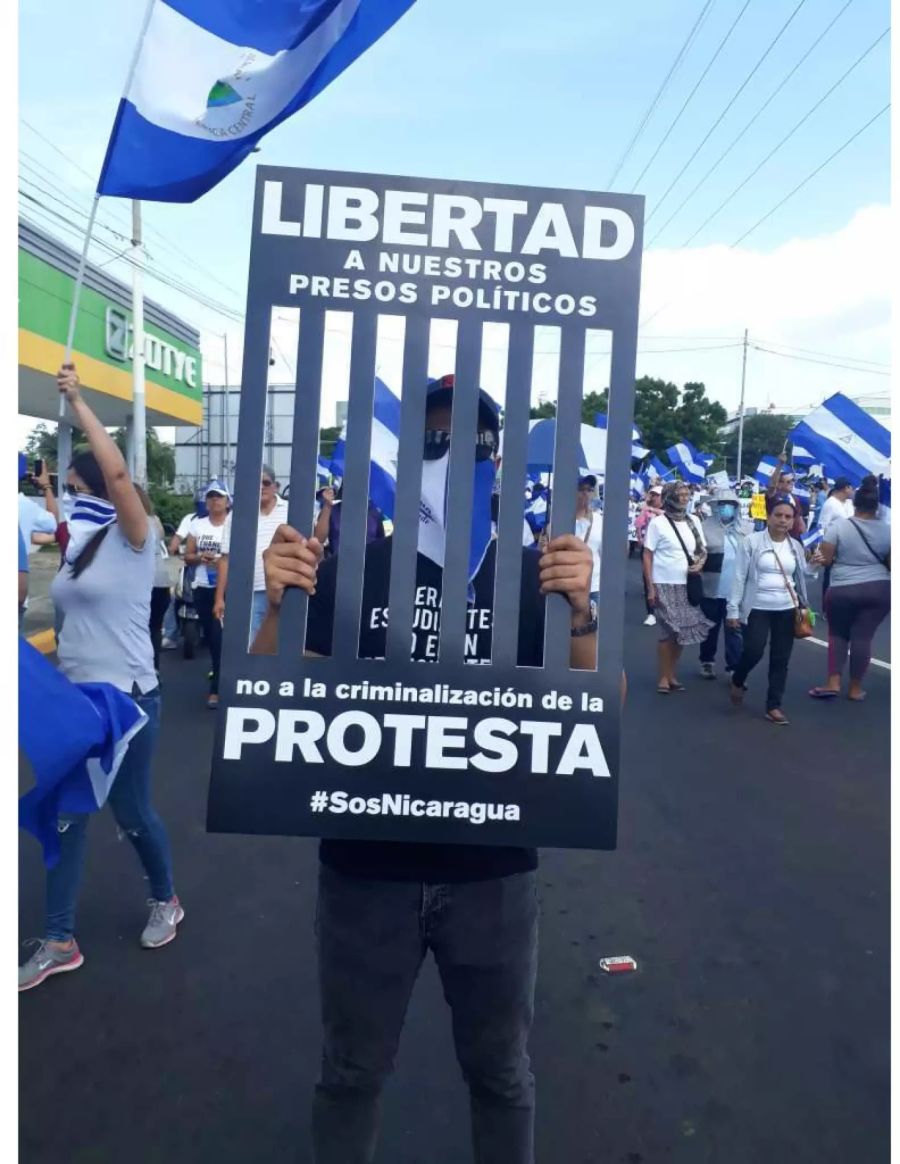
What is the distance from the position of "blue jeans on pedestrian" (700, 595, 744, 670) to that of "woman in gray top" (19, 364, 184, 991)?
20.0 ft

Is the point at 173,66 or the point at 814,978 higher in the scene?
the point at 173,66

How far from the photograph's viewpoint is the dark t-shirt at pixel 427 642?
6.64ft

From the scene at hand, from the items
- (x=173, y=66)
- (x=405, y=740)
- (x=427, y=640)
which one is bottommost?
(x=405, y=740)

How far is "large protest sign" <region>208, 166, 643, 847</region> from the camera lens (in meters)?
1.90

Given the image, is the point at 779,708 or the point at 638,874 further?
the point at 779,708

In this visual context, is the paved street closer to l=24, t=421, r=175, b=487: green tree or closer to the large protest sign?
the large protest sign

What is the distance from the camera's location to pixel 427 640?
79.6 inches

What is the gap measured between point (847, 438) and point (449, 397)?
864 centimetres

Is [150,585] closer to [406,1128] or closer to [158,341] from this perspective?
[406,1128]

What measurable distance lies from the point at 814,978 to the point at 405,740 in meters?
2.39

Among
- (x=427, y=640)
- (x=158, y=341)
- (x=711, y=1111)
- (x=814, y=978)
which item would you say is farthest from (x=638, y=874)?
(x=158, y=341)

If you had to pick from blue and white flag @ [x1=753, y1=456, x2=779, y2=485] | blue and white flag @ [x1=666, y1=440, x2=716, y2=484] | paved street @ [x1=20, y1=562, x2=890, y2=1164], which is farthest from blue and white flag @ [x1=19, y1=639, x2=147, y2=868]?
blue and white flag @ [x1=753, y1=456, x2=779, y2=485]

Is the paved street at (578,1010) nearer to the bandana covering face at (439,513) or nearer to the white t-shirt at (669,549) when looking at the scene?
the bandana covering face at (439,513)

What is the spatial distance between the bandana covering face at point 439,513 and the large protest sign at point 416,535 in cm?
17
